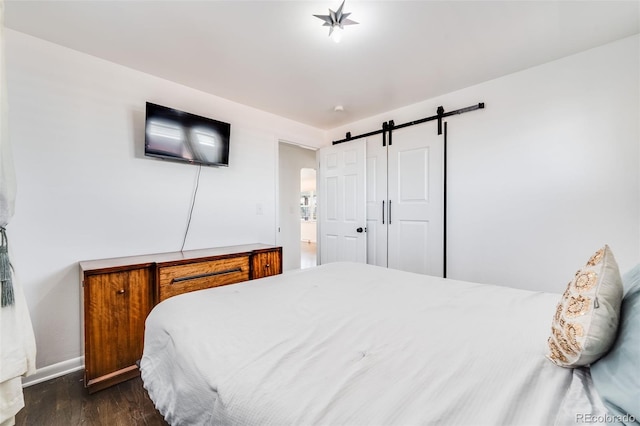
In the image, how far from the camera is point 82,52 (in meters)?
2.05

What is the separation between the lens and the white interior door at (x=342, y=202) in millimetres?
Answer: 3459

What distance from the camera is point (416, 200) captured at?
3033 mm

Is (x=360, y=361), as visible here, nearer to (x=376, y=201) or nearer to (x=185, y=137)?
(x=185, y=137)

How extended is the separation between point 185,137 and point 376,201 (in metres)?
2.28

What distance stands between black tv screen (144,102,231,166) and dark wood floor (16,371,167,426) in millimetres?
1768

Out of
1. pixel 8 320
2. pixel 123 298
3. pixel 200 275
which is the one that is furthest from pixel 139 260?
pixel 8 320

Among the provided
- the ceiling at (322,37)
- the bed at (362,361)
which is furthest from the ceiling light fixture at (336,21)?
the bed at (362,361)

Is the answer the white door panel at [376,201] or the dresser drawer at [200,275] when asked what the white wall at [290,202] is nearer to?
the white door panel at [376,201]

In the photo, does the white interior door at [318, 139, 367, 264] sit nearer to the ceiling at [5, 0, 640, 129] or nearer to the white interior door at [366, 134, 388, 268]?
the white interior door at [366, 134, 388, 268]

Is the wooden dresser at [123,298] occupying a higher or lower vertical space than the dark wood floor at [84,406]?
higher

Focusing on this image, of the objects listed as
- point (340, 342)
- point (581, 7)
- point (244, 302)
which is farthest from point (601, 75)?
point (244, 302)

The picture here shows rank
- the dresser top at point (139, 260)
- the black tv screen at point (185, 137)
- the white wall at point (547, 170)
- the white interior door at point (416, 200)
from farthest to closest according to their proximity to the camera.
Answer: the white interior door at point (416, 200) < the black tv screen at point (185, 137) < the white wall at point (547, 170) < the dresser top at point (139, 260)

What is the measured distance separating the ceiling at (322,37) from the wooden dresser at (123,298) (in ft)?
5.36

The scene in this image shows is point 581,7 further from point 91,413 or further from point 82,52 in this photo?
point 91,413
